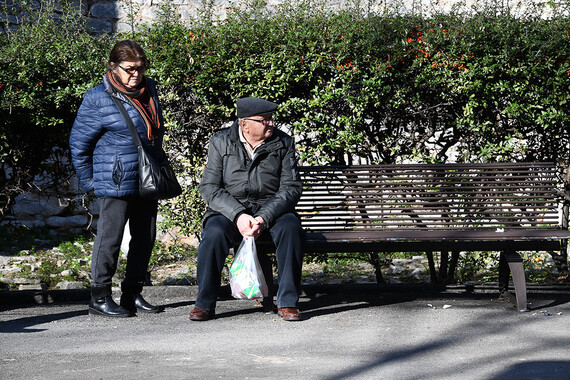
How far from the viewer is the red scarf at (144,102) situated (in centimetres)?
503

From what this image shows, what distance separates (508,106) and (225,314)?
2677 mm

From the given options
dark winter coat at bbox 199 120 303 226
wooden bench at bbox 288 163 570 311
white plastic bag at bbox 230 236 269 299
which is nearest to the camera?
white plastic bag at bbox 230 236 269 299

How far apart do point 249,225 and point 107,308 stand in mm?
1146

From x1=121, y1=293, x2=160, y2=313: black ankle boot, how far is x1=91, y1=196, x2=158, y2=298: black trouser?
0.04m

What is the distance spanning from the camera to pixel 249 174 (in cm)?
515

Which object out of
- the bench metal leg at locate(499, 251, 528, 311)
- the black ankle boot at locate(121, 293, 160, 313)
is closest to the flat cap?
the black ankle boot at locate(121, 293, 160, 313)

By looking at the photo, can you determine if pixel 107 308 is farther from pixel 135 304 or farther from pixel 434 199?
pixel 434 199

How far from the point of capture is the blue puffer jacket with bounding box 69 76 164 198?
4941mm

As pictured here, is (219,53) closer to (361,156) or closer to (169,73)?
(169,73)

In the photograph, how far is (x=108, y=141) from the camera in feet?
16.4

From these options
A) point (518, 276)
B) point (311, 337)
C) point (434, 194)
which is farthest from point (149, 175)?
point (518, 276)

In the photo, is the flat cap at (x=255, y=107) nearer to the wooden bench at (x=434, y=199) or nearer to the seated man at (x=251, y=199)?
the seated man at (x=251, y=199)

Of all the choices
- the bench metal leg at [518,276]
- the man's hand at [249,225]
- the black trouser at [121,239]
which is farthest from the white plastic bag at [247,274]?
the bench metal leg at [518,276]

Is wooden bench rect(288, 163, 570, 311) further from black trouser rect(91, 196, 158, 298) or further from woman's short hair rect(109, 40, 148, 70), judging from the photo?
woman's short hair rect(109, 40, 148, 70)
